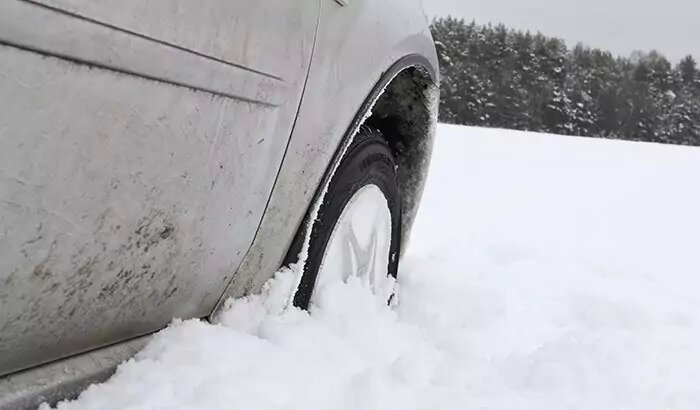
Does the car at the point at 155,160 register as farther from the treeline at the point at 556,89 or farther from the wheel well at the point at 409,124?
the treeline at the point at 556,89

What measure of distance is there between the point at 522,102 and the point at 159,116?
5674 cm

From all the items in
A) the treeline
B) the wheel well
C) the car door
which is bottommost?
the car door

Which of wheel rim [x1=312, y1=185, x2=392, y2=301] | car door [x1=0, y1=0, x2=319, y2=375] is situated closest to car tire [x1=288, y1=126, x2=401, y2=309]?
wheel rim [x1=312, y1=185, x2=392, y2=301]

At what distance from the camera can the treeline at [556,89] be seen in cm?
5422

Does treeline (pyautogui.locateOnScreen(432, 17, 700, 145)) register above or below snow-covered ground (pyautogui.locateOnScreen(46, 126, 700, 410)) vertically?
above

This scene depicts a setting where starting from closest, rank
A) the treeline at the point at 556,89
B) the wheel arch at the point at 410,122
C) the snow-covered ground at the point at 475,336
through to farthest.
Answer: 1. the snow-covered ground at the point at 475,336
2. the wheel arch at the point at 410,122
3. the treeline at the point at 556,89

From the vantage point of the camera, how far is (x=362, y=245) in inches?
74.7

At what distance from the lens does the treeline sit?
5422cm

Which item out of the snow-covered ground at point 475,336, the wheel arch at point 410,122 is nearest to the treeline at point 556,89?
the snow-covered ground at point 475,336

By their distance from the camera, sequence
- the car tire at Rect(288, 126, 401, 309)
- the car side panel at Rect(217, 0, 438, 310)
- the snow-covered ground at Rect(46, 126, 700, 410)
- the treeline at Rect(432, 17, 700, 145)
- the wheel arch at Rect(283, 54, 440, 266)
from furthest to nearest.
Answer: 1. the treeline at Rect(432, 17, 700, 145)
2. the wheel arch at Rect(283, 54, 440, 266)
3. the car tire at Rect(288, 126, 401, 309)
4. the car side panel at Rect(217, 0, 438, 310)
5. the snow-covered ground at Rect(46, 126, 700, 410)

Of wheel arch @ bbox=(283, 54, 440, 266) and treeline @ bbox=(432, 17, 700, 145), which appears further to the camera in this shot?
treeline @ bbox=(432, 17, 700, 145)

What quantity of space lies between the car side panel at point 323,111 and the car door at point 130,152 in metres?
0.06

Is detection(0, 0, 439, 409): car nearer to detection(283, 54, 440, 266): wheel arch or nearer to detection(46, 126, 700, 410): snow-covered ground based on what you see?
detection(46, 126, 700, 410): snow-covered ground

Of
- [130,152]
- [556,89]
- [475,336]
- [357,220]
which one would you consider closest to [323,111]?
[357,220]
